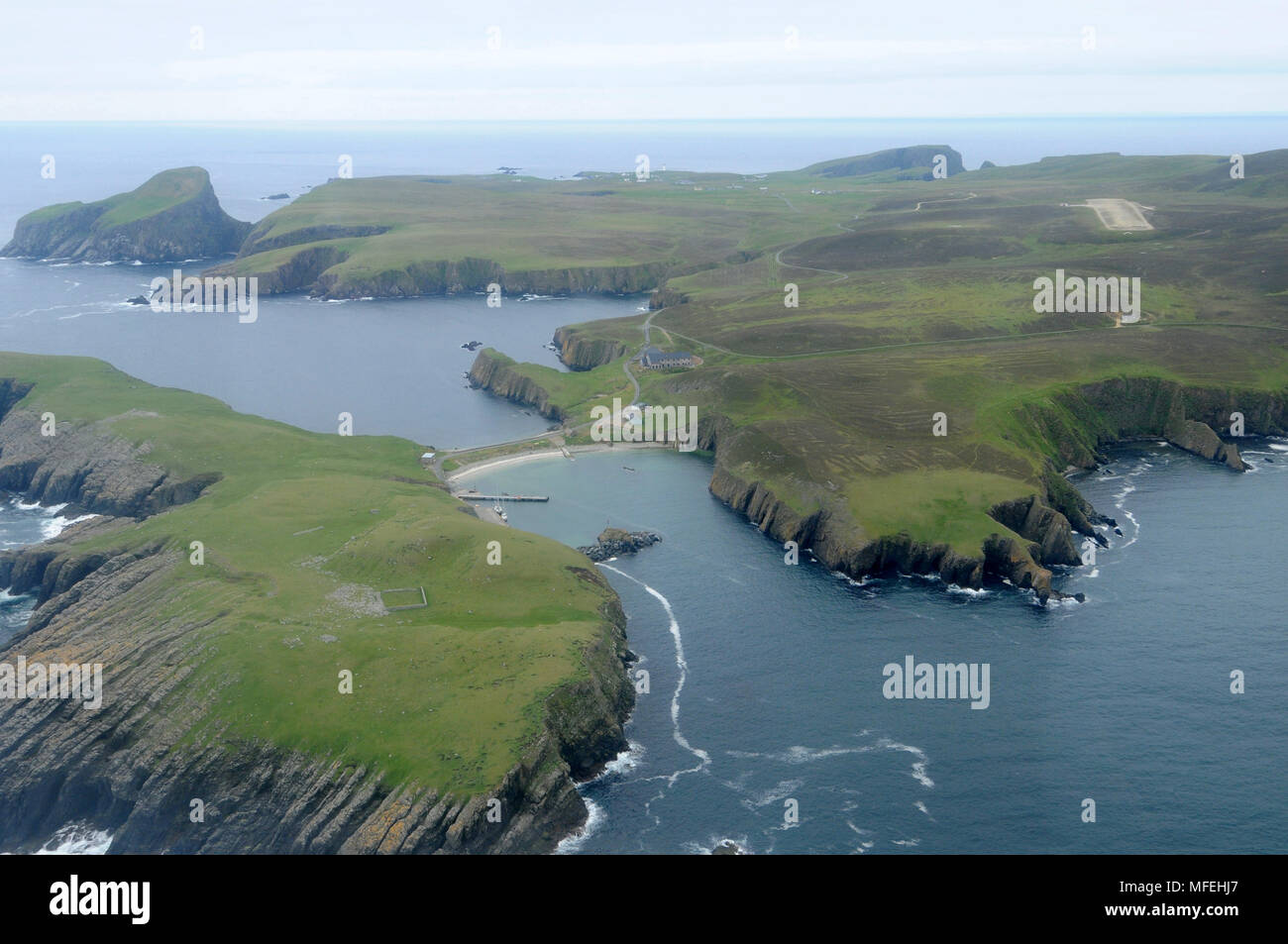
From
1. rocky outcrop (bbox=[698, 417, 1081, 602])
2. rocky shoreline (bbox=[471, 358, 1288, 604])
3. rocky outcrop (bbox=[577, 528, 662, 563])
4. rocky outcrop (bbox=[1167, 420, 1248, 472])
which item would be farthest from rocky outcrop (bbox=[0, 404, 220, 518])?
rocky outcrop (bbox=[1167, 420, 1248, 472])

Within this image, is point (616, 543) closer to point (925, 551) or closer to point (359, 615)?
point (359, 615)

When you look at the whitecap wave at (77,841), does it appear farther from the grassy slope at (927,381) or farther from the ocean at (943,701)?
the grassy slope at (927,381)

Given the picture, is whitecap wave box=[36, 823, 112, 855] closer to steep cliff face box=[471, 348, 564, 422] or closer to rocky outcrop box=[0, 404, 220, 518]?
rocky outcrop box=[0, 404, 220, 518]

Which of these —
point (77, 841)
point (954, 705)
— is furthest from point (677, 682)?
point (77, 841)

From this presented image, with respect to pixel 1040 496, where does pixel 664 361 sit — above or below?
above

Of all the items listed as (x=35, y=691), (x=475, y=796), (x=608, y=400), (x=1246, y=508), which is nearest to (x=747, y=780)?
(x=475, y=796)

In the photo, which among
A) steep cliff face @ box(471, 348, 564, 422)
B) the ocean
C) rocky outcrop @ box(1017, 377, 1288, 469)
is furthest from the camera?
steep cliff face @ box(471, 348, 564, 422)
